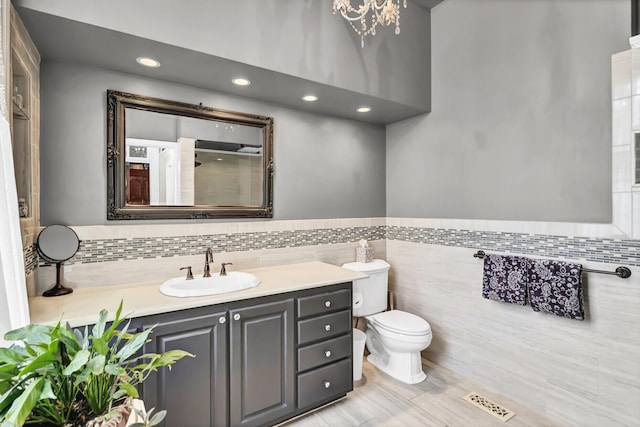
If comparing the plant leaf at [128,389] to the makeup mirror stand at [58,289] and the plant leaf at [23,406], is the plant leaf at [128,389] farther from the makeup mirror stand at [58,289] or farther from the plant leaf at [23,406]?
the makeup mirror stand at [58,289]

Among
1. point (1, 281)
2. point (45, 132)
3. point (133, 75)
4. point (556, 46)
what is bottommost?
point (1, 281)

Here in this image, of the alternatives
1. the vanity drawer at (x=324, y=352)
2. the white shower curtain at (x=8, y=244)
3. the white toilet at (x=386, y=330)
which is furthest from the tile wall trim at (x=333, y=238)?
the vanity drawer at (x=324, y=352)

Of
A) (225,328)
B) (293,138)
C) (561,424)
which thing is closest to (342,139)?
(293,138)

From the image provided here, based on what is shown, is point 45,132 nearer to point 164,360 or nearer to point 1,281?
point 1,281

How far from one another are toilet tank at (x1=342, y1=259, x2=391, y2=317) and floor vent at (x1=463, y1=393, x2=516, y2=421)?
880mm

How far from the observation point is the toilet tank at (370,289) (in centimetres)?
264

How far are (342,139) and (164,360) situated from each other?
2.44 metres

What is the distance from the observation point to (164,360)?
35.5 inches

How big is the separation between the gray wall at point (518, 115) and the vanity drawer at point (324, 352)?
4.42 feet

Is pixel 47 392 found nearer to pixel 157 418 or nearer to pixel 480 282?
pixel 157 418

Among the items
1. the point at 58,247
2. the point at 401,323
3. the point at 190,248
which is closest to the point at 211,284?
the point at 190,248

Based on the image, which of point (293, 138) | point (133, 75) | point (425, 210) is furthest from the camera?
point (425, 210)

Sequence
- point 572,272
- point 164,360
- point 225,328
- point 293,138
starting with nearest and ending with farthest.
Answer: point 164,360 < point 225,328 < point 572,272 < point 293,138

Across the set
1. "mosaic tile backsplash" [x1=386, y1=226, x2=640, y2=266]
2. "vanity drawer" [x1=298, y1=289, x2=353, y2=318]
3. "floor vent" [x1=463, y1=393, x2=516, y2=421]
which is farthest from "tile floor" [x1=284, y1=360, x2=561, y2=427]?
"mosaic tile backsplash" [x1=386, y1=226, x2=640, y2=266]
